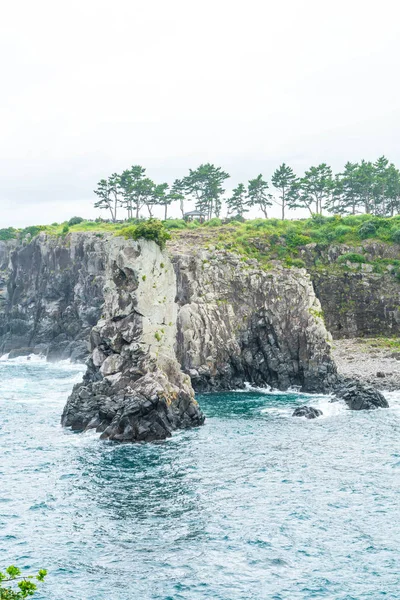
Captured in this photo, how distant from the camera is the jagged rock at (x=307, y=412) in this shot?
66875 mm

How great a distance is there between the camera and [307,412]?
221 feet

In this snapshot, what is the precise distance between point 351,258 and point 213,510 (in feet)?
258

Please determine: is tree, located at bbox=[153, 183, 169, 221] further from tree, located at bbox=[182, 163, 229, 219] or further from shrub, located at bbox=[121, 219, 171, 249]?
shrub, located at bbox=[121, 219, 171, 249]

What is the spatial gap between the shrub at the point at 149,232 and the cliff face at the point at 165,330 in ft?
3.12

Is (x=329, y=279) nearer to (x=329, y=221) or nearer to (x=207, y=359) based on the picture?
(x=329, y=221)

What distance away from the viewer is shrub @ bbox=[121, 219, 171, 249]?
7162cm

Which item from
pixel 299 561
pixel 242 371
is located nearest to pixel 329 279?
pixel 242 371

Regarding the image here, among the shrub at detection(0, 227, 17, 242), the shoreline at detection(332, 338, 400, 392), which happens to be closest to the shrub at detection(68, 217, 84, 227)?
the shrub at detection(0, 227, 17, 242)

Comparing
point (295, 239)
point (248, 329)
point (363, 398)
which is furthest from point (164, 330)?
point (295, 239)

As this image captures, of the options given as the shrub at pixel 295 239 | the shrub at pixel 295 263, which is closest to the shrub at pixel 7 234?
the shrub at pixel 295 239

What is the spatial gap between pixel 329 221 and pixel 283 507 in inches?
3666

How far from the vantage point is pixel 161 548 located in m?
36.0

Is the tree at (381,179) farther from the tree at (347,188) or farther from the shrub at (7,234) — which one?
the shrub at (7,234)

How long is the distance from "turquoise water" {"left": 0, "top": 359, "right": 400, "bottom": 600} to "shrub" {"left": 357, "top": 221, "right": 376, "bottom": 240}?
57719mm
